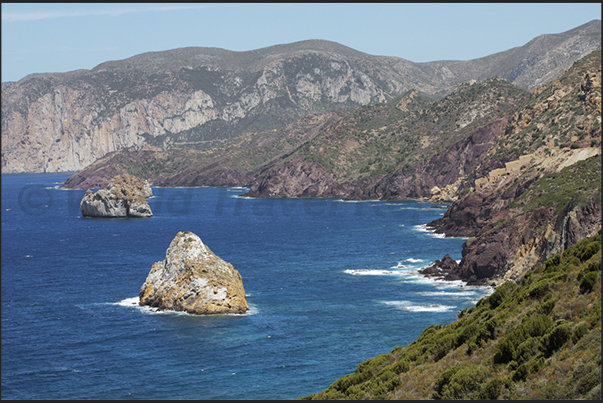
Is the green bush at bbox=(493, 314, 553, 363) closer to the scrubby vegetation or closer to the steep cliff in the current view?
the scrubby vegetation

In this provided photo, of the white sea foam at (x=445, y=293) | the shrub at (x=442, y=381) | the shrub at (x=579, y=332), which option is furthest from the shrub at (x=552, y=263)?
the white sea foam at (x=445, y=293)

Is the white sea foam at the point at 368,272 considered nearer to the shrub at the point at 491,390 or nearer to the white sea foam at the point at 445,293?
the white sea foam at the point at 445,293

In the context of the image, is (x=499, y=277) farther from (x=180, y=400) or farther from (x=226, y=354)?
(x=180, y=400)

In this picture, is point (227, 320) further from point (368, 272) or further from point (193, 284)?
point (368, 272)

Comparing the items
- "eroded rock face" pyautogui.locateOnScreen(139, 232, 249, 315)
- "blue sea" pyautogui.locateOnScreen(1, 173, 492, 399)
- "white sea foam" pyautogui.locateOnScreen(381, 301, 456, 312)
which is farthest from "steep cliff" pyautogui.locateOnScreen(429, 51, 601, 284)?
"eroded rock face" pyautogui.locateOnScreen(139, 232, 249, 315)

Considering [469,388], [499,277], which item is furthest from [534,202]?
[469,388]
